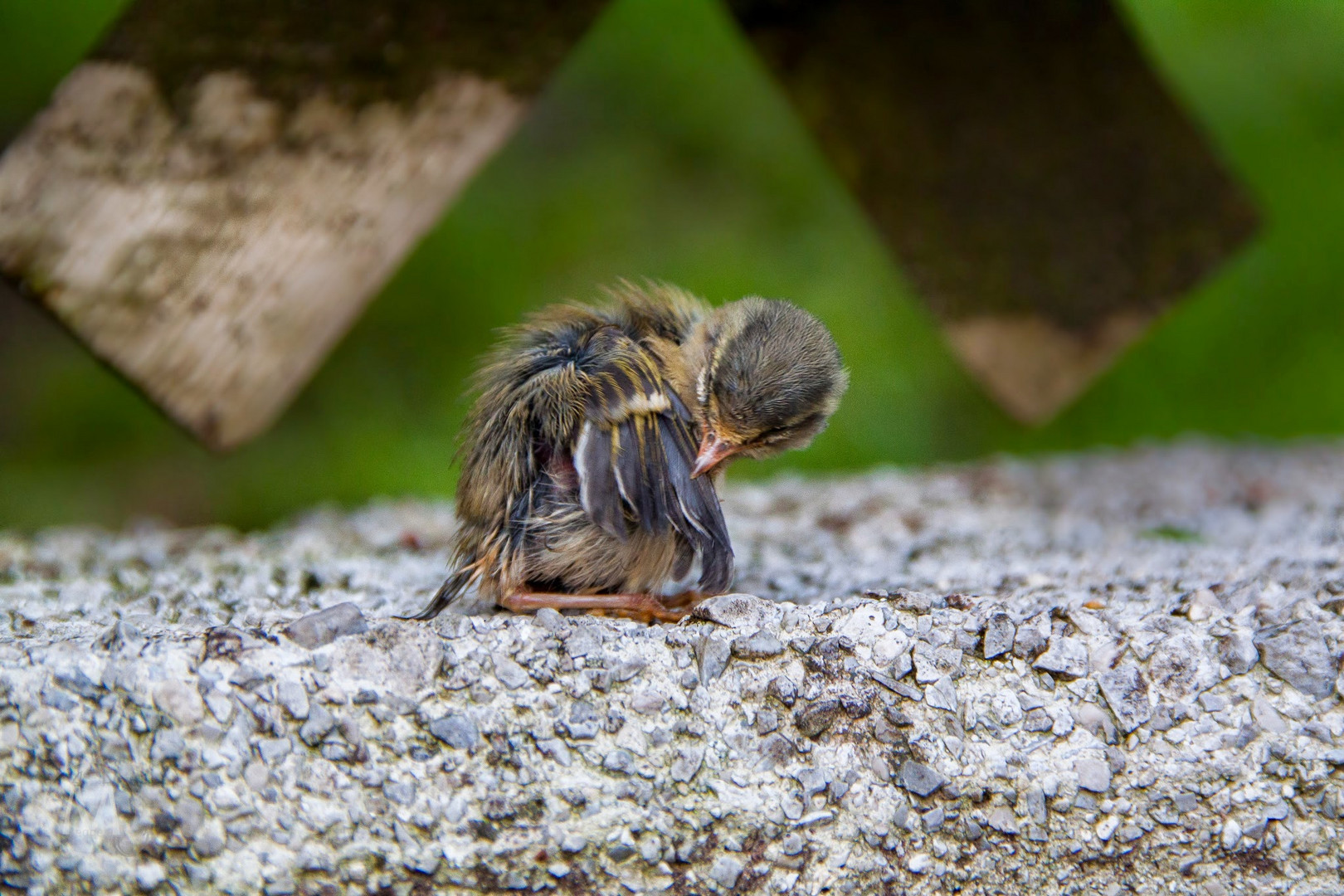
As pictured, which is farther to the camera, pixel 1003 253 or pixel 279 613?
pixel 1003 253

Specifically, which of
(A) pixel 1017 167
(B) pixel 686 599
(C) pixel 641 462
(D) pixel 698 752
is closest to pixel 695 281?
(A) pixel 1017 167

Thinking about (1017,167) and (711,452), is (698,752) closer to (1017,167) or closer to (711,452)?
(711,452)

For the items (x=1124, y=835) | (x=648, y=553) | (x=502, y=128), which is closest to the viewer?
(x=1124, y=835)

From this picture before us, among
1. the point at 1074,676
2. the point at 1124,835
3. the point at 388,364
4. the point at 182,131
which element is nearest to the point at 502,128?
the point at 182,131

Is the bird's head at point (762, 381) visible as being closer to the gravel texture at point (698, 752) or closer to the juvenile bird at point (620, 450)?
the juvenile bird at point (620, 450)

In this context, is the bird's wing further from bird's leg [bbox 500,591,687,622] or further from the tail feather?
the tail feather

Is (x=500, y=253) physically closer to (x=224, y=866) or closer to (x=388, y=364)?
(x=388, y=364)
